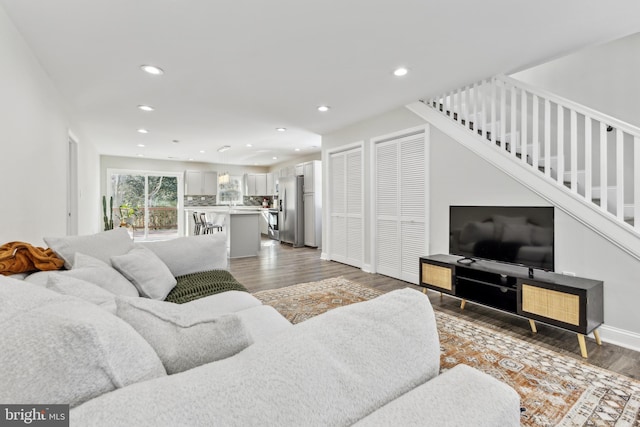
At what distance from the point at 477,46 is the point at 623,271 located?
2.21 m

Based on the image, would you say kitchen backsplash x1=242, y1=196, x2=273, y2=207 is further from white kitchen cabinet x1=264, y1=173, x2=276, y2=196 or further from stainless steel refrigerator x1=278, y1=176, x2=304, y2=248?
stainless steel refrigerator x1=278, y1=176, x2=304, y2=248

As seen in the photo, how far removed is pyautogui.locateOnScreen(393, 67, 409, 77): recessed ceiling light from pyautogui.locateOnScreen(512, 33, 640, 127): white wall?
1895 millimetres

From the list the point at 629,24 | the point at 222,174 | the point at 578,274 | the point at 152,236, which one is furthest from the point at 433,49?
the point at 152,236

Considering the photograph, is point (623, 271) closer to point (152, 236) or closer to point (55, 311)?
point (55, 311)

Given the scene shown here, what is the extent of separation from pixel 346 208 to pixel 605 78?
3.64 m

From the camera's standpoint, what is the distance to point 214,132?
18.3 ft

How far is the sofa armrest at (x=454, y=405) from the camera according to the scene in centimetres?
62

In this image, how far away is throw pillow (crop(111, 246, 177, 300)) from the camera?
78.4 inches

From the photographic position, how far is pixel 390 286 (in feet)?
13.2

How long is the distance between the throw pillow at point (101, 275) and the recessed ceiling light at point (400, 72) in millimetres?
2967

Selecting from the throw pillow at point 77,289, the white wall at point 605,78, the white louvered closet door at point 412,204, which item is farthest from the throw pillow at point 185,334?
the white wall at point 605,78

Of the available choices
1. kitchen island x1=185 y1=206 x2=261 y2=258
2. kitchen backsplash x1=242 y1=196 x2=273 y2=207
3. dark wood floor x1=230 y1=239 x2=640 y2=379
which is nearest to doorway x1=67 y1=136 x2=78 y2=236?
dark wood floor x1=230 y1=239 x2=640 y2=379

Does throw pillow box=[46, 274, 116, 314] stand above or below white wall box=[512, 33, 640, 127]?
below

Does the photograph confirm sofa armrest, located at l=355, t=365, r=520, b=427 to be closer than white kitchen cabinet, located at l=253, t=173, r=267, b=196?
Yes
